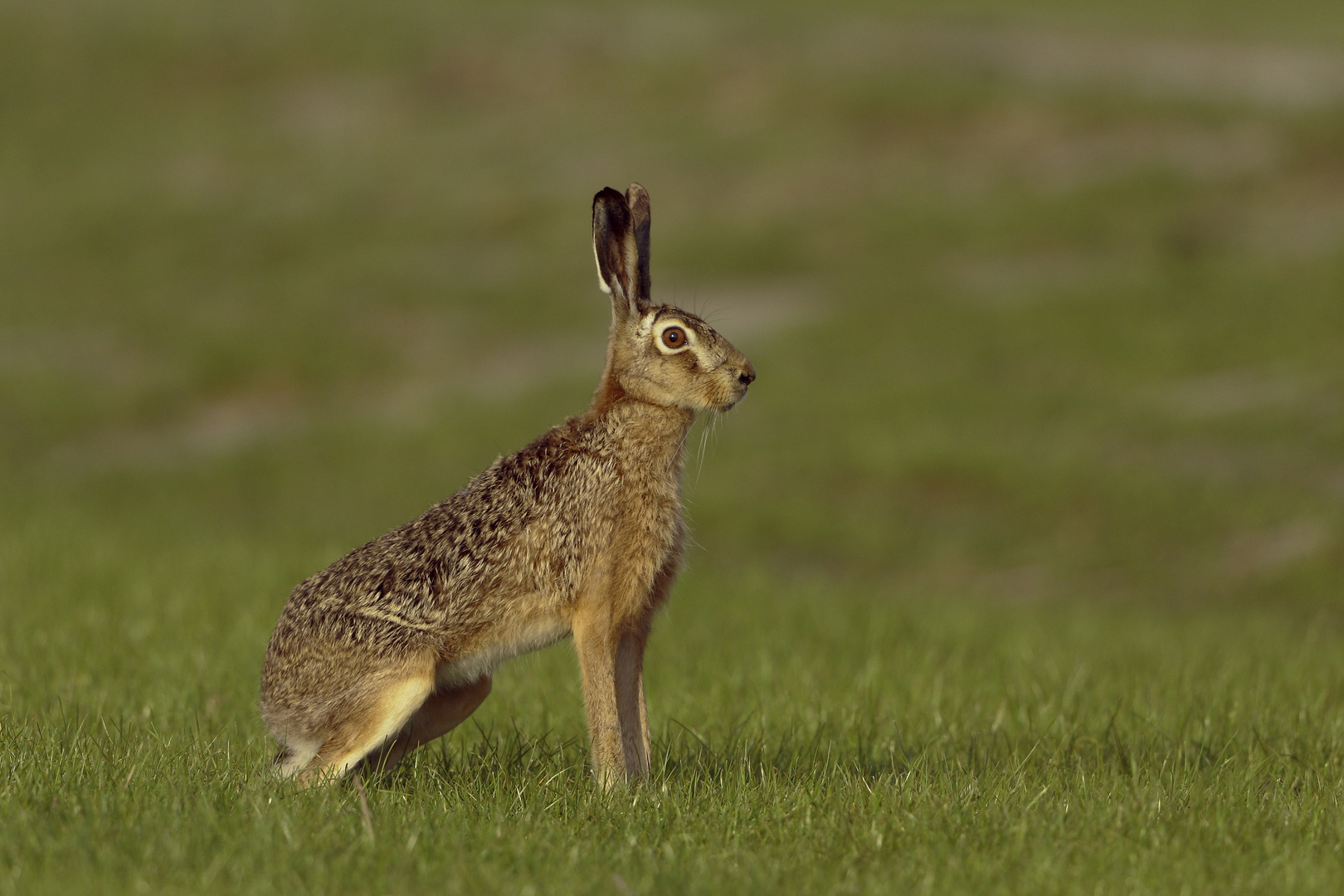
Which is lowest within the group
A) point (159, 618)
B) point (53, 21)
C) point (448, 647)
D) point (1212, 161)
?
point (159, 618)

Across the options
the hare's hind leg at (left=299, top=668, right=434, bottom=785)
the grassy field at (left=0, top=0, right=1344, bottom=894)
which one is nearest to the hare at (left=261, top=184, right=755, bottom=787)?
the hare's hind leg at (left=299, top=668, right=434, bottom=785)

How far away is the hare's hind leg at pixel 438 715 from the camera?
5.98m

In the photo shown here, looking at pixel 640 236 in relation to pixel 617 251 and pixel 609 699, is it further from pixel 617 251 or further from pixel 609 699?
pixel 609 699

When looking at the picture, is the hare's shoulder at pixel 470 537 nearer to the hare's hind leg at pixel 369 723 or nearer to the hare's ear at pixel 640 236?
the hare's hind leg at pixel 369 723

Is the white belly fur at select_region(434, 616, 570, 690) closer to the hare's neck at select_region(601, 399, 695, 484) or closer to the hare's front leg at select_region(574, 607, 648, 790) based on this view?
the hare's front leg at select_region(574, 607, 648, 790)

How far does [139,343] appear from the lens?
23.7 m

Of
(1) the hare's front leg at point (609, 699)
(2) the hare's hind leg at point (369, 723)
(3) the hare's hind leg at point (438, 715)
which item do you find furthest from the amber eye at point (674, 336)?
(2) the hare's hind leg at point (369, 723)

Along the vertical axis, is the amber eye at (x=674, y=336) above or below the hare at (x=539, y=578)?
above

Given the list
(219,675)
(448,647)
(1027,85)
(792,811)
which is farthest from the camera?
(1027,85)

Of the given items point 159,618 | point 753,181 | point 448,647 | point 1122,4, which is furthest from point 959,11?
point 448,647

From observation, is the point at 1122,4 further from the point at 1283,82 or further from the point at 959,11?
the point at 1283,82

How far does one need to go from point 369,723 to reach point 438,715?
1.71 feet

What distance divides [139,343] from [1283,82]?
67.1ft

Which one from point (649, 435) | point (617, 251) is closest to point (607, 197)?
point (617, 251)
